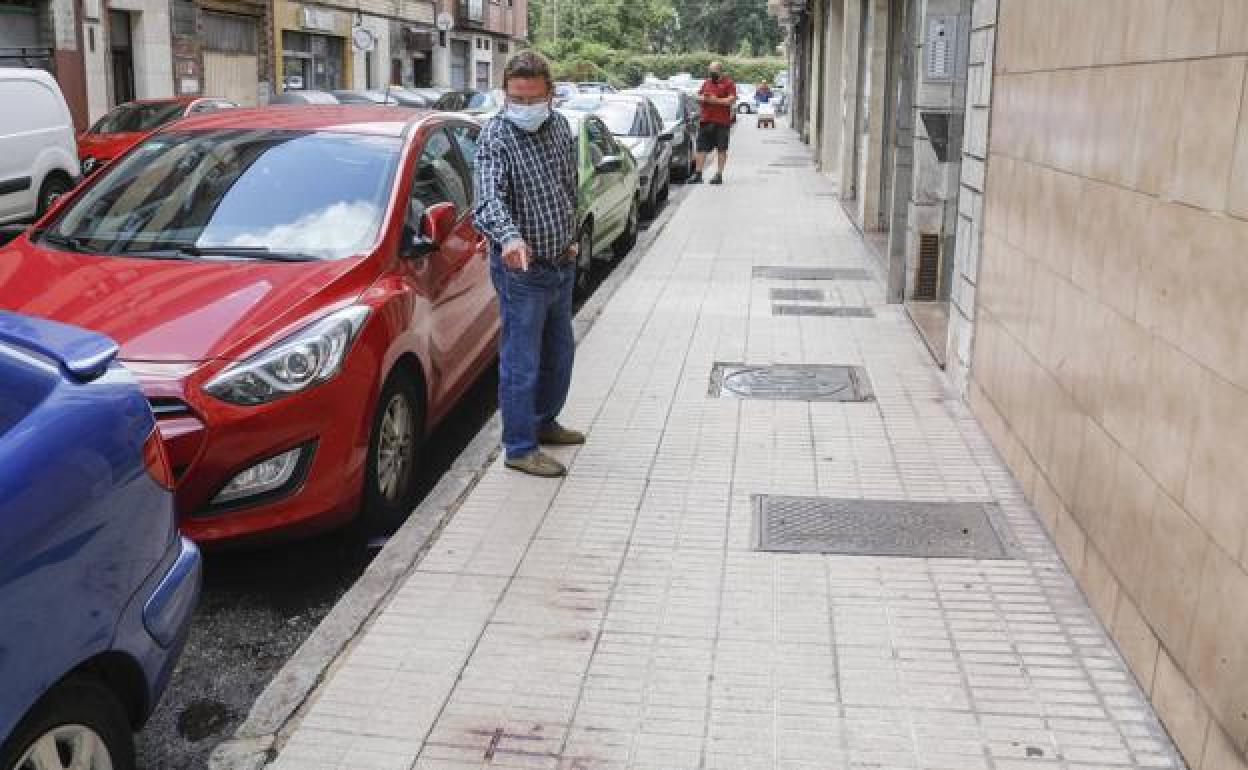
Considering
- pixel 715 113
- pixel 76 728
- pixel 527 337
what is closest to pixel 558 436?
pixel 527 337

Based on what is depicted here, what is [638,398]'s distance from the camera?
23.1 feet

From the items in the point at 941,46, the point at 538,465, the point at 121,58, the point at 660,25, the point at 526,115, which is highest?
the point at 660,25

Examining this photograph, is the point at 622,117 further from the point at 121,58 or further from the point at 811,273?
the point at 121,58

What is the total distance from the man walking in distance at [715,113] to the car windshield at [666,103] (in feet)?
5.87

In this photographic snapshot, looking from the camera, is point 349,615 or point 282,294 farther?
point 282,294

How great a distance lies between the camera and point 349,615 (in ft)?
13.9

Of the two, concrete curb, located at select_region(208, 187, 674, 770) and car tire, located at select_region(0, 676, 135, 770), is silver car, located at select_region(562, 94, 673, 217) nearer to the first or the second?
concrete curb, located at select_region(208, 187, 674, 770)

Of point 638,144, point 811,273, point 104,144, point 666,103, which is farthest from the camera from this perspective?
point 666,103

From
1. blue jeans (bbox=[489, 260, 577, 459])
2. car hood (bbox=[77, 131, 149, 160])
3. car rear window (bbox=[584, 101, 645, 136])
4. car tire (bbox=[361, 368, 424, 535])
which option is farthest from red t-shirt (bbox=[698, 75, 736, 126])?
car tire (bbox=[361, 368, 424, 535])

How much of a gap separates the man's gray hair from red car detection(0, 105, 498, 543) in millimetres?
696

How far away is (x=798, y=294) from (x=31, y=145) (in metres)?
9.21

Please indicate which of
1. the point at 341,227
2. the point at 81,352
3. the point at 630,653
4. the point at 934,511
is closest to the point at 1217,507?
the point at 630,653

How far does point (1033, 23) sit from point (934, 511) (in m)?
2.08

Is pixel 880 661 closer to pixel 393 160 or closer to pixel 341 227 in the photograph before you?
pixel 341 227
